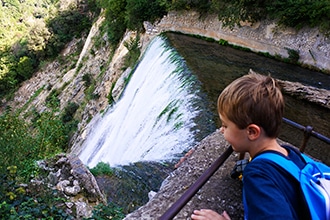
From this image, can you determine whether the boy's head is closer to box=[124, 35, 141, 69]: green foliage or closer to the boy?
the boy

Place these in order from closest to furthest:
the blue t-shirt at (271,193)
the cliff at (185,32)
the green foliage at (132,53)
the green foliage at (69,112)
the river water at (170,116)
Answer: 1. the blue t-shirt at (271,193)
2. the cliff at (185,32)
3. the river water at (170,116)
4. the green foliage at (132,53)
5. the green foliage at (69,112)

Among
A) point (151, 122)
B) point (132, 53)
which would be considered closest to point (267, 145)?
point (151, 122)

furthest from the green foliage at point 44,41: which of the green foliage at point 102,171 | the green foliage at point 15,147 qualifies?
the green foliage at point 102,171

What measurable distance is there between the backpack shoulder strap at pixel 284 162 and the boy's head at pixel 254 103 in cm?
13

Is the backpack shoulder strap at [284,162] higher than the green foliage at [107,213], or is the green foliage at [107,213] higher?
the backpack shoulder strap at [284,162]

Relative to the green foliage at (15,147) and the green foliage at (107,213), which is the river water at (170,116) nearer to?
the green foliage at (107,213)

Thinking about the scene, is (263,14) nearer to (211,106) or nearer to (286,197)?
(211,106)

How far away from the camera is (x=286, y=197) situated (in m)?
1.42

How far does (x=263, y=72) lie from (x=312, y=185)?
419 inches

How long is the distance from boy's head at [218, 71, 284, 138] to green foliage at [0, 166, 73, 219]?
10.5 ft

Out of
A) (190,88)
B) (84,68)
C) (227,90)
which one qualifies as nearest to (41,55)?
(84,68)

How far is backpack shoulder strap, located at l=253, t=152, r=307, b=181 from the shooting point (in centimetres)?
150

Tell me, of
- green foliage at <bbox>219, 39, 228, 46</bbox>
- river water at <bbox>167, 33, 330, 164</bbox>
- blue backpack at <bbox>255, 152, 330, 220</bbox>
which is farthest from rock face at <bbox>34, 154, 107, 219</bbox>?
green foliage at <bbox>219, 39, 228, 46</bbox>

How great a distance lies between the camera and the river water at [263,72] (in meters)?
6.69
